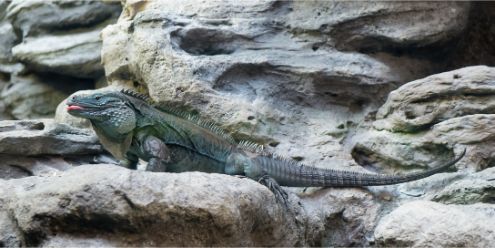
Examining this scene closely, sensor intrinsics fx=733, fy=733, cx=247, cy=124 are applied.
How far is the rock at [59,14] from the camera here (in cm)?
902

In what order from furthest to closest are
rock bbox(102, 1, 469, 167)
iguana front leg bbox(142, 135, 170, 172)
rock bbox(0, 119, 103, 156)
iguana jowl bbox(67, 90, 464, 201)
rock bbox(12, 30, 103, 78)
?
rock bbox(12, 30, 103, 78) → rock bbox(102, 1, 469, 167) → rock bbox(0, 119, 103, 156) → iguana jowl bbox(67, 90, 464, 201) → iguana front leg bbox(142, 135, 170, 172)

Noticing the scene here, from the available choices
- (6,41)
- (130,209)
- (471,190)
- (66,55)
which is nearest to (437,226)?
(471,190)

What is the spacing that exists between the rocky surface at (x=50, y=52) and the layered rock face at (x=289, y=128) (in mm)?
1245

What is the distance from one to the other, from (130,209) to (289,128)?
2841 mm

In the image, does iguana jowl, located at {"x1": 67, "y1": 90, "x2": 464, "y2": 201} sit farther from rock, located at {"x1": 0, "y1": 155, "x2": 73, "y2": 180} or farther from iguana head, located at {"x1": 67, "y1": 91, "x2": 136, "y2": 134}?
rock, located at {"x1": 0, "y1": 155, "x2": 73, "y2": 180}

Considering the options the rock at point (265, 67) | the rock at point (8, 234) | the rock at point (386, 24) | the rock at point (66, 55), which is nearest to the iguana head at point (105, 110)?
the rock at point (265, 67)

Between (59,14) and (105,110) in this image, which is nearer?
(105,110)

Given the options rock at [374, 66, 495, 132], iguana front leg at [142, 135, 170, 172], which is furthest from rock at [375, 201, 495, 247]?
iguana front leg at [142, 135, 170, 172]

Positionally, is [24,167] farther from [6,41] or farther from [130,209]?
[6,41]

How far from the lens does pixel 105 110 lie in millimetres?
5645

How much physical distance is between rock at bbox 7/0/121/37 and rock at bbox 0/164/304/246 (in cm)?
481

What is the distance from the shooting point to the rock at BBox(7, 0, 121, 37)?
9.02m

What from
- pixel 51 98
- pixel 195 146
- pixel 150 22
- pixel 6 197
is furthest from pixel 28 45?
pixel 6 197

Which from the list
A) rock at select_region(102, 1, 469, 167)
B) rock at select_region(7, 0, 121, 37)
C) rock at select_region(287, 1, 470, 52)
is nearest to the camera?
rock at select_region(102, 1, 469, 167)
